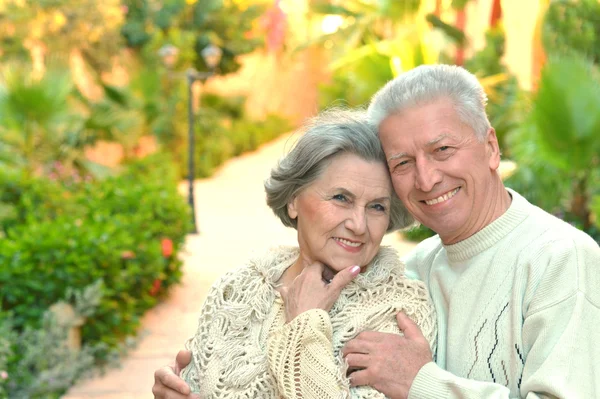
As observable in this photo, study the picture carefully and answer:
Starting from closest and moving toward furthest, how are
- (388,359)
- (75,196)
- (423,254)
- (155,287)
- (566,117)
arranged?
(388,359), (423,254), (566,117), (155,287), (75,196)

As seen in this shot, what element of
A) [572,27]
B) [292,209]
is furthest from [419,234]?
[292,209]

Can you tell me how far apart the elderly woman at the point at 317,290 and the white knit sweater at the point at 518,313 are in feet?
0.42

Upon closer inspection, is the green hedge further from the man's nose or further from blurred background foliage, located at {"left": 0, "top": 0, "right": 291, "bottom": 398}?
the man's nose

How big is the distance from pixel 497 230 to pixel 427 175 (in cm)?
25

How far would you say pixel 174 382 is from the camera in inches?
95.1

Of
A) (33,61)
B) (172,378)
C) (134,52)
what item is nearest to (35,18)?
(33,61)

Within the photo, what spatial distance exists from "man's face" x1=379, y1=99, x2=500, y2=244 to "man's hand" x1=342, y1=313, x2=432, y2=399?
0.34 metres

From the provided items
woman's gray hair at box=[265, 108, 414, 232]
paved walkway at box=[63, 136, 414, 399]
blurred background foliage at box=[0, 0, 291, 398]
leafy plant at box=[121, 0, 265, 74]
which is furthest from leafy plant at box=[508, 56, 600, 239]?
leafy plant at box=[121, 0, 265, 74]

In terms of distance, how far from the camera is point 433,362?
7.13 feet

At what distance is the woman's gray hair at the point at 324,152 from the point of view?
2.37 meters

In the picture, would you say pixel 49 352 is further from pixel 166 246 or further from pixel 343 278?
pixel 343 278

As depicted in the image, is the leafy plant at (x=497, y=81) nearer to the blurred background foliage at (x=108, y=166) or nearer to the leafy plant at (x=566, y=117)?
the blurred background foliage at (x=108, y=166)

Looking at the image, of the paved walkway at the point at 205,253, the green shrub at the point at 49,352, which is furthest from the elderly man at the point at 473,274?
the green shrub at the point at 49,352

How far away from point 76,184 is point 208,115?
10.8 m
